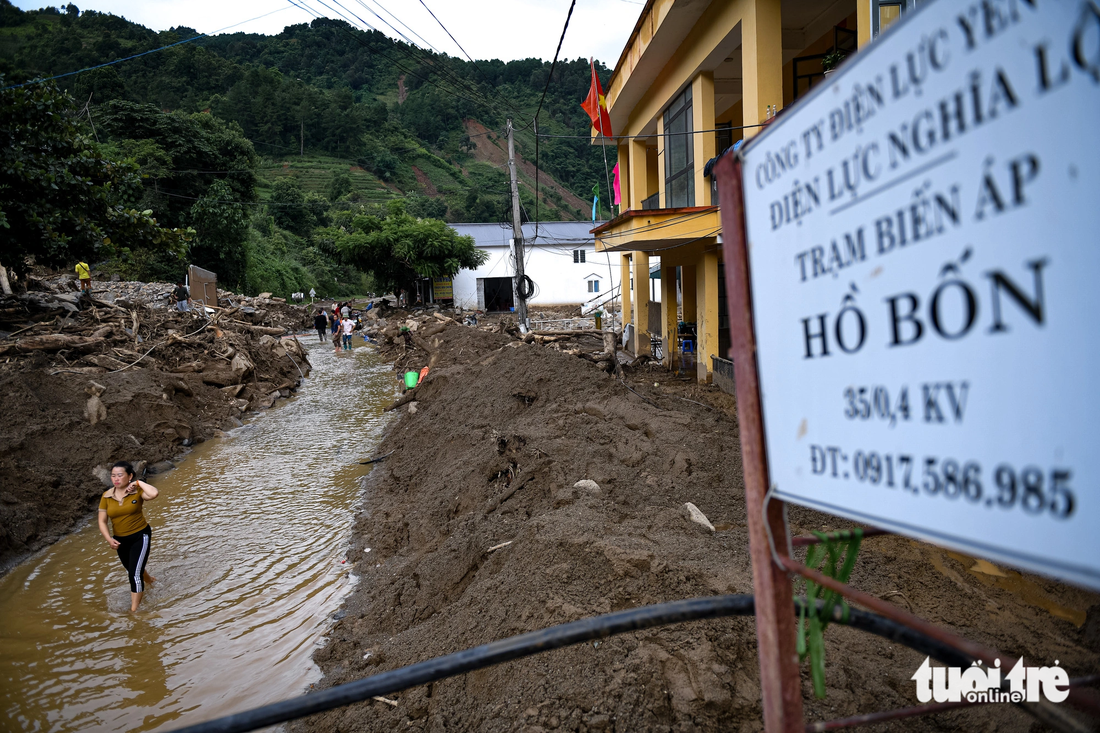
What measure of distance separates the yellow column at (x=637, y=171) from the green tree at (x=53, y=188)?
12.9 m

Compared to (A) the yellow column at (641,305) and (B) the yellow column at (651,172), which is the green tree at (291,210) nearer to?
(B) the yellow column at (651,172)

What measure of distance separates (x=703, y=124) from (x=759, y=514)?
11720 mm

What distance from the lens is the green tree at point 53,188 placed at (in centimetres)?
1123

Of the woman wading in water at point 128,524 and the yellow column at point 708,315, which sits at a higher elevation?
the yellow column at point 708,315

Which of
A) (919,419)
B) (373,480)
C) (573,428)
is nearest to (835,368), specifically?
Result: (919,419)

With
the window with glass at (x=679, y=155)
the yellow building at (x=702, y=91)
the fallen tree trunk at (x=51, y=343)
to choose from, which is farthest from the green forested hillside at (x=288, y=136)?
the fallen tree trunk at (x=51, y=343)

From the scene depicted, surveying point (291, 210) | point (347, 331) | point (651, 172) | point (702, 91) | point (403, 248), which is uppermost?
point (291, 210)

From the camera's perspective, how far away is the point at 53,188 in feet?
38.3

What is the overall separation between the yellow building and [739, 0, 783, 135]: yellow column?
0.02m

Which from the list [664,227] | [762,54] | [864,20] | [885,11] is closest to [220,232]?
[664,227]

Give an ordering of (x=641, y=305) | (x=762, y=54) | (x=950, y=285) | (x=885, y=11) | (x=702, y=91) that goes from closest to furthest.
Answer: (x=950, y=285)
(x=885, y=11)
(x=762, y=54)
(x=702, y=91)
(x=641, y=305)

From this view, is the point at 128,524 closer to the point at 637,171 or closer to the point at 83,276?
the point at 83,276

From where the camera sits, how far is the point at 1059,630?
12.8ft

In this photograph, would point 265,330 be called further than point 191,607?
Yes
